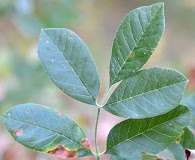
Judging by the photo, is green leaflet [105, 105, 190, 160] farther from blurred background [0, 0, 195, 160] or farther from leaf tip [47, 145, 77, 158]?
blurred background [0, 0, 195, 160]

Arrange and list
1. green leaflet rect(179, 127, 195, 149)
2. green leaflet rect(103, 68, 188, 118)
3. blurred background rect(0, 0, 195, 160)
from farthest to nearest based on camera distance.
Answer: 1. blurred background rect(0, 0, 195, 160)
2. green leaflet rect(179, 127, 195, 149)
3. green leaflet rect(103, 68, 188, 118)

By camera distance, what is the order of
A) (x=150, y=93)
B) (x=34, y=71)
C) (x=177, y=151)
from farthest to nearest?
(x=34, y=71) < (x=177, y=151) < (x=150, y=93)

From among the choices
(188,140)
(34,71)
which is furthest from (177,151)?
(34,71)

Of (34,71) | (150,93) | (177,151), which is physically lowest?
(34,71)

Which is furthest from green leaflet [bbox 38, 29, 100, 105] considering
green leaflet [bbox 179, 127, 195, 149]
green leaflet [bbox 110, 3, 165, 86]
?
green leaflet [bbox 179, 127, 195, 149]

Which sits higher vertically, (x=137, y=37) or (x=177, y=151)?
(x=137, y=37)

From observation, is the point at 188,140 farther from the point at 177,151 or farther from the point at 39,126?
the point at 39,126

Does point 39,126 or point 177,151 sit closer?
point 39,126

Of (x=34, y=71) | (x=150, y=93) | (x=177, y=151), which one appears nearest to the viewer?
(x=150, y=93)
